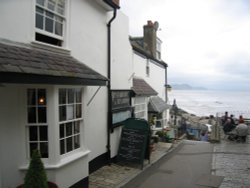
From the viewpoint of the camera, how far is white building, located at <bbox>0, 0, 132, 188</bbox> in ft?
17.3

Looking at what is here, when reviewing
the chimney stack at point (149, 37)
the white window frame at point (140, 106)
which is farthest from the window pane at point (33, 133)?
the chimney stack at point (149, 37)

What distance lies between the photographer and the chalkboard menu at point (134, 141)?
9.74 m

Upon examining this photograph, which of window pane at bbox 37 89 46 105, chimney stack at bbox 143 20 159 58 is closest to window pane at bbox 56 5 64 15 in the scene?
window pane at bbox 37 89 46 105

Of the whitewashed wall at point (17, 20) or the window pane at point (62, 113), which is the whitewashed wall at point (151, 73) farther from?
the whitewashed wall at point (17, 20)

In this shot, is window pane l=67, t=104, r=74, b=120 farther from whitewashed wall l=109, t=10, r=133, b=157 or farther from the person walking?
the person walking

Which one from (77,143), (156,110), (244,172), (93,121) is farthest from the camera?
(156,110)

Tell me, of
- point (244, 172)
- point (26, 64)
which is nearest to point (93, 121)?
point (26, 64)

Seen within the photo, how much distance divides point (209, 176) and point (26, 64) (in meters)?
7.32

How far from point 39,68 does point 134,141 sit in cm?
582

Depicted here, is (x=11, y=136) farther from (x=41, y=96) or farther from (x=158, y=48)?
(x=158, y=48)

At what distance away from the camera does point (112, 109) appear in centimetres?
970

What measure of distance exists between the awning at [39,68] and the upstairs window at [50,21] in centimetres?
51

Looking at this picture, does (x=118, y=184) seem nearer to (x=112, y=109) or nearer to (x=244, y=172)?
(x=112, y=109)

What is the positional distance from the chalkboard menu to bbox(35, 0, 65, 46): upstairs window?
4559 millimetres
